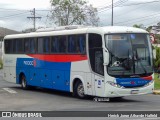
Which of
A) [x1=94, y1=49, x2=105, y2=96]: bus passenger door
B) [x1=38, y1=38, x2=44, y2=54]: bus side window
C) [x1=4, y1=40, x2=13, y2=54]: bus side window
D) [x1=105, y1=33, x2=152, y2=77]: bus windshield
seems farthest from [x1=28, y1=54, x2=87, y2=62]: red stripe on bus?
[x1=4, y1=40, x2=13, y2=54]: bus side window

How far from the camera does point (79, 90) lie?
21.3 m

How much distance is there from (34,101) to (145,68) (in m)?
5.00

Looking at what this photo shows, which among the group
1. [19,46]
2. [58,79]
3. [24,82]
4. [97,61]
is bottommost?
[24,82]

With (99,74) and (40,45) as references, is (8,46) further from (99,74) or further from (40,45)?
(99,74)

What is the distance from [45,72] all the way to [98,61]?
5238mm

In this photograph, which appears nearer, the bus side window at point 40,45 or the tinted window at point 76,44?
the tinted window at point 76,44

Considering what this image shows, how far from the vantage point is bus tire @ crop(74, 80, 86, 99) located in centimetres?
2115

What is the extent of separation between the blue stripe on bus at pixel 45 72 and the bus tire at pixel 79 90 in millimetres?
529

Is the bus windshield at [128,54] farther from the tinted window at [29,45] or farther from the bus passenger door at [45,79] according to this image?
the tinted window at [29,45]

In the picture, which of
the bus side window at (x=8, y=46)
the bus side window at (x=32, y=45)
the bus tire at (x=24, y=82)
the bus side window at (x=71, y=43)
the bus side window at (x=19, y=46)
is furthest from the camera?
the bus side window at (x=8, y=46)

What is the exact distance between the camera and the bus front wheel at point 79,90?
21159 millimetres

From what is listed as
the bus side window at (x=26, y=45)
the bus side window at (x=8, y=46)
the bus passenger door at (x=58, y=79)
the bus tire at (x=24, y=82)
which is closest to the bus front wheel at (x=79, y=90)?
the bus passenger door at (x=58, y=79)

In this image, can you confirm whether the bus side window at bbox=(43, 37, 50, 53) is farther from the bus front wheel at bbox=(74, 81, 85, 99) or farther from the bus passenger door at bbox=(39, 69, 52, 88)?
the bus front wheel at bbox=(74, 81, 85, 99)

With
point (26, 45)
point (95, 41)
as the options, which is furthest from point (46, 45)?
point (95, 41)
